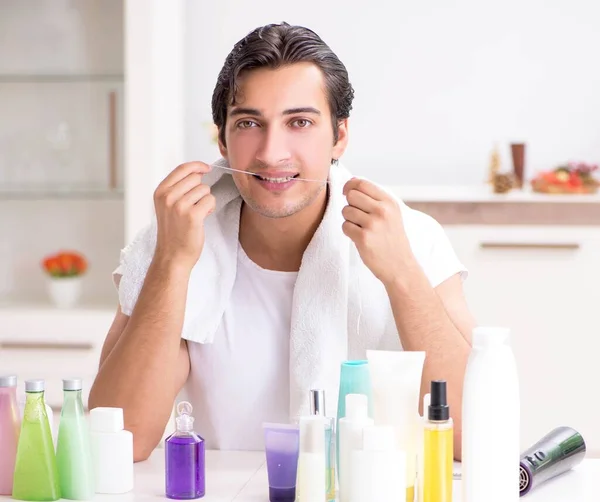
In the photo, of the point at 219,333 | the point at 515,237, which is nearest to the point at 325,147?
the point at 219,333

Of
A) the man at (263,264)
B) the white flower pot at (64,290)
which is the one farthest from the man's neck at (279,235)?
the white flower pot at (64,290)

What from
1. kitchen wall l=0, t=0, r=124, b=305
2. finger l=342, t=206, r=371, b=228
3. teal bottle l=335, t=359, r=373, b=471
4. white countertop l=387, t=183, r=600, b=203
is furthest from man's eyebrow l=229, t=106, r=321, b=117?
kitchen wall l=0, t=0, r=124, b=305

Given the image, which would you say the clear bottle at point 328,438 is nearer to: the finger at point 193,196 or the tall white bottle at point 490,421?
the tall white bottle at point 490,421

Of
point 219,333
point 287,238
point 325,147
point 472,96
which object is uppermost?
point 472,96

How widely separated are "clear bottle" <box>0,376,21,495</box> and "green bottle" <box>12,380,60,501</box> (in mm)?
34

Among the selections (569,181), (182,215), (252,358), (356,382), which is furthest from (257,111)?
(569,181)

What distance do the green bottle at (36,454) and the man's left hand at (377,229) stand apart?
2.08 ft

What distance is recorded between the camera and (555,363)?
320 centimetres

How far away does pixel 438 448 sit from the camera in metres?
1.27

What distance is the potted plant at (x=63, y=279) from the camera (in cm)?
346

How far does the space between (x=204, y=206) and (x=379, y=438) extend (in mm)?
706

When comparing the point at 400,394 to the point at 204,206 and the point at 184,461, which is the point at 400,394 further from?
the point at 204,206

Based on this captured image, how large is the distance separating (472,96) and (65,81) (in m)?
1.47

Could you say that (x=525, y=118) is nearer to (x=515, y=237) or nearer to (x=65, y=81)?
(x=515, y=237)
